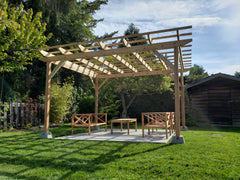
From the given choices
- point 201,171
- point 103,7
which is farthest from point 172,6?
point 103,7

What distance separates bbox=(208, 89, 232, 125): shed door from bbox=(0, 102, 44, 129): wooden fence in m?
9.55

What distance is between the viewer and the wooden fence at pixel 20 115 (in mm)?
8059

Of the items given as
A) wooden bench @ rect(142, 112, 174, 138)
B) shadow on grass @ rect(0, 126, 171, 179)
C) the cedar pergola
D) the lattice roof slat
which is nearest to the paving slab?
wooden bench @ rect(142, 112, 174, 138)

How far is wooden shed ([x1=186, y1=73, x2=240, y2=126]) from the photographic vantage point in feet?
35.2

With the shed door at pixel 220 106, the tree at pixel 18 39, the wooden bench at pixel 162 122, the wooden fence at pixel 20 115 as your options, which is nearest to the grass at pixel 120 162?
the wooden bench at pixel 162 122

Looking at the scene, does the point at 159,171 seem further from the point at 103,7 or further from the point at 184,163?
the point at 103,7

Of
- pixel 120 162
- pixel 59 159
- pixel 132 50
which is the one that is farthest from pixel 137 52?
pixel 59 159

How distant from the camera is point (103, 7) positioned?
1589 cm

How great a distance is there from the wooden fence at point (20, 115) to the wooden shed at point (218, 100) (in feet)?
28.6

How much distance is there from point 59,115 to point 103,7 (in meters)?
A: 10.1

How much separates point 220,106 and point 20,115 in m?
10.6

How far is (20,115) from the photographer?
8883mm

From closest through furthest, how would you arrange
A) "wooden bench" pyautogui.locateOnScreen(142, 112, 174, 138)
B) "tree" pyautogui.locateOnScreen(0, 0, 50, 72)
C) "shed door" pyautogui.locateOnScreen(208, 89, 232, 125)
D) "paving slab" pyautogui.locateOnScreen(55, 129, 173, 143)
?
"paving slab" pyautogui.locateOnScreen(55, 129, 173, 143) → "wooden bench" pyautogui.locateOnScreen(142, 112, 174, 138) → "tree" pyautogui.locateOnScreen(0, 0, 50, 72) → "shed door" pyautogui.locateOnScreen(208, 89, 232, 125)

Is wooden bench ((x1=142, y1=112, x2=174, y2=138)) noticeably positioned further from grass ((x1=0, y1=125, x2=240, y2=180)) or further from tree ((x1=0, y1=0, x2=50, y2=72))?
tree ((x1=0, y1=0, x2=50, y2=72))
